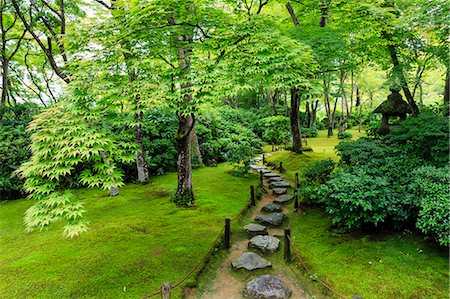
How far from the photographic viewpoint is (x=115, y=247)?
605cm

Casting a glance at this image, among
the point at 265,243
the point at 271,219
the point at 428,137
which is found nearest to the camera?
the point at 428,137

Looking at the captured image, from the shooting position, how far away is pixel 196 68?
19.4 feet

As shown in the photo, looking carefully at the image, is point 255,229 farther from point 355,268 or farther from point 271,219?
point 355,268

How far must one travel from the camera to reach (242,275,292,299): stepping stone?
4793mm

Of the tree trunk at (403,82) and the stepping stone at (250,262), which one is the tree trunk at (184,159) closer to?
the stepping stone at (250,262)

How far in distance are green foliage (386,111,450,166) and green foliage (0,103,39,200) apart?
13.2 m

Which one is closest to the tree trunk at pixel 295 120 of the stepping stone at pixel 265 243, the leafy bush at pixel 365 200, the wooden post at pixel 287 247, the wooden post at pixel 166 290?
the leafy bush at pixel 365 200

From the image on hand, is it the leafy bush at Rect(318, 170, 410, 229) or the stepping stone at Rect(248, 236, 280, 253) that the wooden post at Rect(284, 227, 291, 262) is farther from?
the leafy bush at Rect(318, 170, 410, 229)

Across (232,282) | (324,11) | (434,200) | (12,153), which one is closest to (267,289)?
(232,282)

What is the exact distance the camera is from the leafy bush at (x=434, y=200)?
14.6 feet

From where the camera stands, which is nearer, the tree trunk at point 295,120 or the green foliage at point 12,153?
the green foliage at point 12,153

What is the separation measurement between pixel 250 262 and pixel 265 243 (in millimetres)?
885

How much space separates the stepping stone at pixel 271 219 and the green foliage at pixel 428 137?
4048 mm

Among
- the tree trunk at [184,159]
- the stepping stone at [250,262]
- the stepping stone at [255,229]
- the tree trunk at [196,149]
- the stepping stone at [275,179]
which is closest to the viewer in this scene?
the stepping stone at [250,262]
